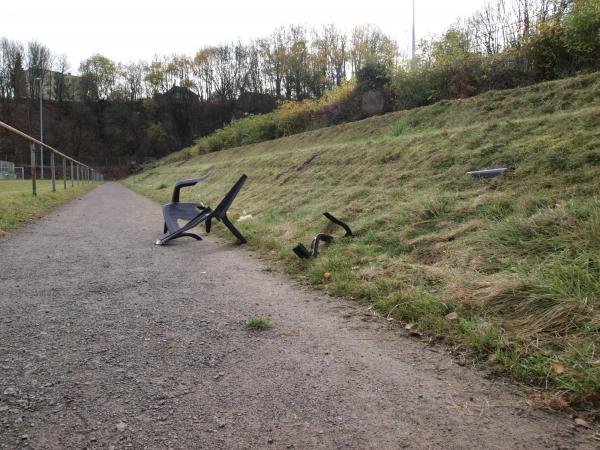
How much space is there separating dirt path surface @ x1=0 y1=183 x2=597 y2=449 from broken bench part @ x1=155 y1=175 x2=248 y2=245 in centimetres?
240

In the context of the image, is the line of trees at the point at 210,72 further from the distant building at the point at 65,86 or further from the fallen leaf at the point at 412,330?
the fallen leaf at the point at 412,330

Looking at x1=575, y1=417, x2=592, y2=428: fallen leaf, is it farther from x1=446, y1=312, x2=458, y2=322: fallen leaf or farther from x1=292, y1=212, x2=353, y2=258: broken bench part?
x1=292, y1=212, x2=353, y2=258: broken bench part

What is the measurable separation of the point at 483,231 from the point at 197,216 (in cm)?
404

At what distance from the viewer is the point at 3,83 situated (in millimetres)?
68438

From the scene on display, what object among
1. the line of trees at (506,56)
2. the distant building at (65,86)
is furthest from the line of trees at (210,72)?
the line of trees at (506,56)

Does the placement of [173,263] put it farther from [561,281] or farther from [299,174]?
[299,174]

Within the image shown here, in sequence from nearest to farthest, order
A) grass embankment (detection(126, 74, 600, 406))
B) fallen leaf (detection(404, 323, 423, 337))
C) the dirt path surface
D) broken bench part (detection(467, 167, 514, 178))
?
the dirt path surface < grass embankment (detection(126, 74, 600, 406)) < fallen leaf (detection(404, 323, 423, 337)) < broken bench part (detection(467, 167, 514, 178))

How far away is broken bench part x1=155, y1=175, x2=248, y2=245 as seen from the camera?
6093 millimetres

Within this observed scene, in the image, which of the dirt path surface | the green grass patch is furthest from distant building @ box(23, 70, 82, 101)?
the green grass patch

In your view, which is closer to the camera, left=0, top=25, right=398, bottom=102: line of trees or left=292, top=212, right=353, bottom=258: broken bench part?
left=292, top=212, right=353, bottom=258: broken bench part

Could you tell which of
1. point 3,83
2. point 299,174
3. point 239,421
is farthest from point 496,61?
point 3,83

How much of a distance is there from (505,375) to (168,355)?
1.81 metres

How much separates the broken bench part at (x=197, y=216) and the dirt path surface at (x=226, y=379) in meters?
2.40

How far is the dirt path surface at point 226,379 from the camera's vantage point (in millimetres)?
1665
